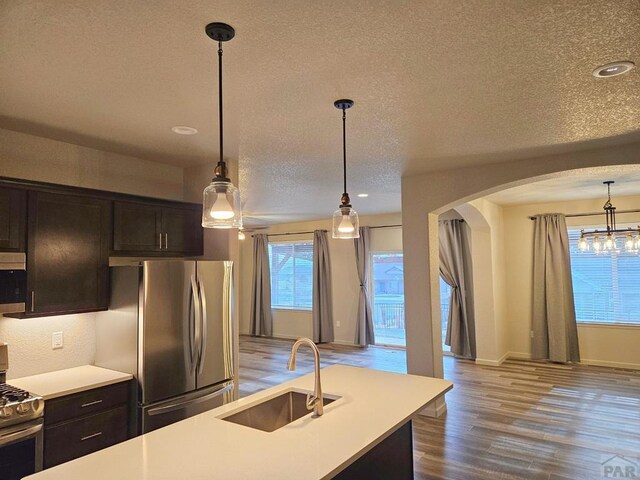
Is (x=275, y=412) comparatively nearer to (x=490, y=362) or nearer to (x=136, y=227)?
(x=136, y=227)

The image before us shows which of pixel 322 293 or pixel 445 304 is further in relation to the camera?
pixel 322 293

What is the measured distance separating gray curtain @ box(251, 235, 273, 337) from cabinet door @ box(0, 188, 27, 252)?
263 inches

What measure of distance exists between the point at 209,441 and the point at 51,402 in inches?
55.4

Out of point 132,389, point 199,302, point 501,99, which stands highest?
point 501,99

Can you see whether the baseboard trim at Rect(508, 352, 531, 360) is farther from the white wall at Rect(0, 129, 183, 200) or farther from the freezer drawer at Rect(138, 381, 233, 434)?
the white wall at Rect(0, 129, 183, 200)

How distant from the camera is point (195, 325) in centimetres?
311

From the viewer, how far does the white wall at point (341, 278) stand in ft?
26.4

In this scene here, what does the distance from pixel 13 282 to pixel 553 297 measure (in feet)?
22.7

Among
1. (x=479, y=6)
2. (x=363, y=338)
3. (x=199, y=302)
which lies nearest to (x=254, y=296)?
(x=363, y=338)

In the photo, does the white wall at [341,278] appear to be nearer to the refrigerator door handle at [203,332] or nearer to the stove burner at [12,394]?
the refrigerator door handle at [203,332]

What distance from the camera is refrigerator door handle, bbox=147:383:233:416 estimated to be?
286 cm

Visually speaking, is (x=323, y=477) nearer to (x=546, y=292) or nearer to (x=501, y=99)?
(x=501, y=99)

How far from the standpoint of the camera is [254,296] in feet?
30.8

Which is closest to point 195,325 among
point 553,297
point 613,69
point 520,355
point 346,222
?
point 346,222
